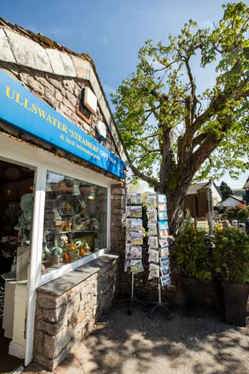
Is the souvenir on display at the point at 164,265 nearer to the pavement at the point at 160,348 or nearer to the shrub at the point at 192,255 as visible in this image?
the shrub at the point at 192,255

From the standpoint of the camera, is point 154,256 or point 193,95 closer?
point 154,256

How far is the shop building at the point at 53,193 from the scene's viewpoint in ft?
6.15

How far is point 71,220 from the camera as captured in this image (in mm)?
3348

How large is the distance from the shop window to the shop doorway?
29 centimetres

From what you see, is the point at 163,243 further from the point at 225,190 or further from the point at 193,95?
the point at 225,190

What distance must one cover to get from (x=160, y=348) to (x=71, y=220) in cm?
229

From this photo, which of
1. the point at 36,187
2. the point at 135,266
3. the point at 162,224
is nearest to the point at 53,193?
the point at 36,187

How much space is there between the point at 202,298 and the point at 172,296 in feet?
1.93

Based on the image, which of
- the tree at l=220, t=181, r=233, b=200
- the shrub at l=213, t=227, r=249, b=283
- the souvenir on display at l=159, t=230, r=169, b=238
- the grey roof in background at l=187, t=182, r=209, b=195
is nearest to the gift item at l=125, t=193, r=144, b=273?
the souvenir on display at l=159, t=230, r=169, b=238

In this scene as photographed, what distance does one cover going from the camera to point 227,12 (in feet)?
14.3

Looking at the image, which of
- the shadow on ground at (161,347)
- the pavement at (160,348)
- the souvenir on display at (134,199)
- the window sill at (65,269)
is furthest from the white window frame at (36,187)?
the souvenir on display at (134,199)

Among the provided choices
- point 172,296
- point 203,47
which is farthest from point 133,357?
point 203,47

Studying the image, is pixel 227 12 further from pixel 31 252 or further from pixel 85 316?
pixel 85 316

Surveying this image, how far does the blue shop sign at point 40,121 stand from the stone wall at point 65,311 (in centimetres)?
169
